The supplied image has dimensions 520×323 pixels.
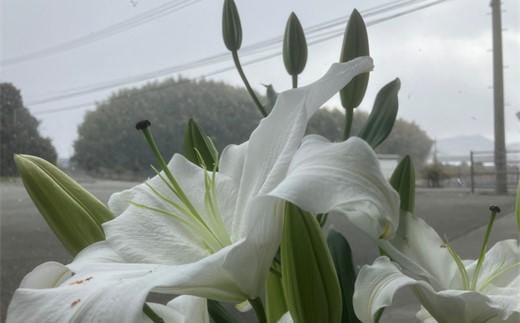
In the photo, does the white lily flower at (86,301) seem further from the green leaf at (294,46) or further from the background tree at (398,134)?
the background tree at (398,134)

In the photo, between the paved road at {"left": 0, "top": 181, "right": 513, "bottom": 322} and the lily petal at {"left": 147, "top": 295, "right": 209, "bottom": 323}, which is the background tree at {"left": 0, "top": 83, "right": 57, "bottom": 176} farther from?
the lily petal at {"left": 147, "top": 295, "right": 209, "bottom": 323}

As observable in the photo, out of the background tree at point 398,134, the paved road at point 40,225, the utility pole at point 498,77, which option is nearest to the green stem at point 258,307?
the background tree at point 398,134

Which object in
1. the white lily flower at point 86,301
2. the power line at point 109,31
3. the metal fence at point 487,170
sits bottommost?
the metal fence at point 487,170

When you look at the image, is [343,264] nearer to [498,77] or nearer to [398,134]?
[398,134]

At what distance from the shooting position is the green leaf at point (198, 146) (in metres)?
0.37

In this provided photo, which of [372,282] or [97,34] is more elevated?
[97,34]

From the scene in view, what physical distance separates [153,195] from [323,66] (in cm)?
40

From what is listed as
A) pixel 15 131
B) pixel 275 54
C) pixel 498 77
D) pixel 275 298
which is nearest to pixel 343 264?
pixel 275 298

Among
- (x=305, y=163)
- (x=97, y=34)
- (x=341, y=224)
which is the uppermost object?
(x=97, y=34)

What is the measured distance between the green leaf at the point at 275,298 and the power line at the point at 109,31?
586mm

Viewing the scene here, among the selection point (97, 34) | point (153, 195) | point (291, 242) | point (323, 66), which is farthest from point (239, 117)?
point (291, 242)

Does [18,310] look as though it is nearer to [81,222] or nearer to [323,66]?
[81,222]

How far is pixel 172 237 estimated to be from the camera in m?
0.30

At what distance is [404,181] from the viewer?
0.33 m
